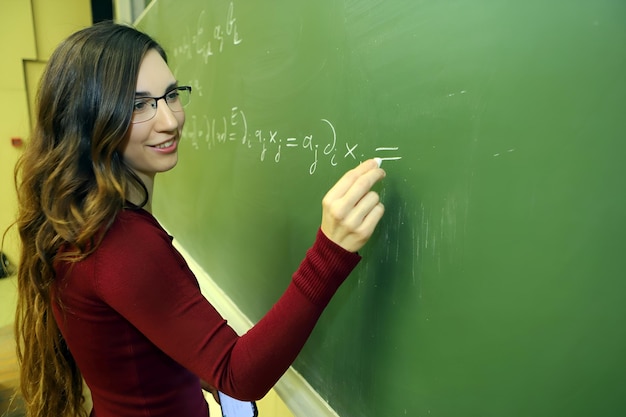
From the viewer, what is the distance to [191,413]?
26.1 inches

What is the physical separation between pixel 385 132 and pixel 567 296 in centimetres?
29

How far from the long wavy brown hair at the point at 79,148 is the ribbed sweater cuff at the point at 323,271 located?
0.85 feet

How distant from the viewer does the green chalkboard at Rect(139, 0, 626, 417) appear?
34cm

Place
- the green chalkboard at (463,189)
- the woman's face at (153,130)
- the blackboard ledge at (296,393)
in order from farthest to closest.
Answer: the blackboard ledge at (296,393) → the woman's face at (153,130) → the green chalkboard at (463,189)

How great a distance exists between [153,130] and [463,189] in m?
0.44

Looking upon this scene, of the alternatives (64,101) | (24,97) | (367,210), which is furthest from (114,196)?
(24,97)

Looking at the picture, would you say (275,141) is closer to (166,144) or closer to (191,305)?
(166,144)

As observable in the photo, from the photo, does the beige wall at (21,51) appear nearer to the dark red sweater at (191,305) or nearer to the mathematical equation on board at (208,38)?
the mathematical equation on board at (208,38)

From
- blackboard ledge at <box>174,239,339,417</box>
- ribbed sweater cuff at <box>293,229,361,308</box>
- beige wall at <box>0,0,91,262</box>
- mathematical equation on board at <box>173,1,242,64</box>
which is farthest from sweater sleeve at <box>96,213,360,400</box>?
beige wall at <box>0,0,91,262</box>

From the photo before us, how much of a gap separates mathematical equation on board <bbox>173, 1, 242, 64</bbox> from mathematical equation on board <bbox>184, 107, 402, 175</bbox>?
0.59ft

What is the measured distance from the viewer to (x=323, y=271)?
446 millimetres

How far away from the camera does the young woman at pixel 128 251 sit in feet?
1.47

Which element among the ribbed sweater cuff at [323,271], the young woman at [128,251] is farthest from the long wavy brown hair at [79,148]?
the ribbed sweater cuff at [323,271]

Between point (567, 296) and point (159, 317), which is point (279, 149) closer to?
point (159, 317)
